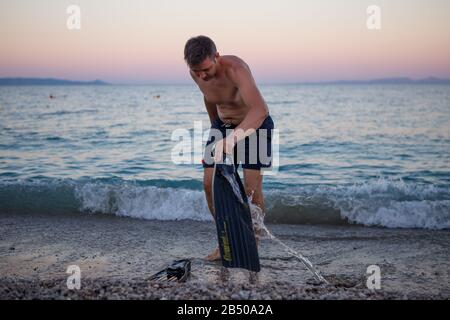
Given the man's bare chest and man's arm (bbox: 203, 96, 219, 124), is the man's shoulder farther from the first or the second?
man's arm (bbox: 203, 96, 219, 124)

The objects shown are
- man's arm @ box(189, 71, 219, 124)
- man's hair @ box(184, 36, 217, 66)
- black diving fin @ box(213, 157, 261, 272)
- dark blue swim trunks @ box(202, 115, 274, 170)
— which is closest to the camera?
man's hair @ box(184, 36, 217, 66)

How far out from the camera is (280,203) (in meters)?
7.03

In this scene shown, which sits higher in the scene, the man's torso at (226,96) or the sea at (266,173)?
the man's torso at (226,96)

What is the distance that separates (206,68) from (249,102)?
43 centimetres

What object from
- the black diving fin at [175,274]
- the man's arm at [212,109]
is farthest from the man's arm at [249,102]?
the black diving fin at [175,274]

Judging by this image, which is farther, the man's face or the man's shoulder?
the man's shoulder

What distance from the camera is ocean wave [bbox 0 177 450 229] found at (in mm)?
6605

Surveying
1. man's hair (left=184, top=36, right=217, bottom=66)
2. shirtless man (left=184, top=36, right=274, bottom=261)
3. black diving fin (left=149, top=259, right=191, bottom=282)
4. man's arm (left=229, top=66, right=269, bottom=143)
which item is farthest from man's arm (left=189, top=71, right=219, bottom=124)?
black diving fin (left=149, top=259, right=191, bottom=282)

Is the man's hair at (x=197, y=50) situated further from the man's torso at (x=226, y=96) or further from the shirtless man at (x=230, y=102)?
the man's torso at (x=226, y=96)

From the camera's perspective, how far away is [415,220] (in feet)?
21.2

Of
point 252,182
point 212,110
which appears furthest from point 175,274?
point 212,110

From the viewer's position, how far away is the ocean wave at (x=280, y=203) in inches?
260

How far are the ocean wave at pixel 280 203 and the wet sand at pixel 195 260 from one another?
15.6 inches

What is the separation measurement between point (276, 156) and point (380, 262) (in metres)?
7.41
